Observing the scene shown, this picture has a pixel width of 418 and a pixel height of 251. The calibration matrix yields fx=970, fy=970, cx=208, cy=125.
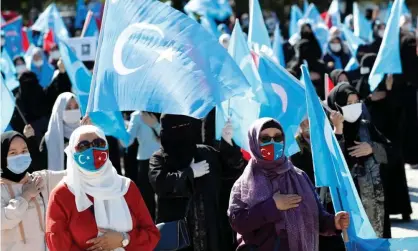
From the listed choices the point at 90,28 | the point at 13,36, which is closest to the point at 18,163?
the point at 90,28

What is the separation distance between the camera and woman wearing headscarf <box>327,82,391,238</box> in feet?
24.2

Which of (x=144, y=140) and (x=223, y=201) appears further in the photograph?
(x=144, y=140)

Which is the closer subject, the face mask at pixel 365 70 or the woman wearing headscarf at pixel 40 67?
the face mask at pixel 365 70

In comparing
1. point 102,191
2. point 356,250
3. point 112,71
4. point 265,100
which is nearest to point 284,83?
point 265,100

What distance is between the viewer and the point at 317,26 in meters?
15.9

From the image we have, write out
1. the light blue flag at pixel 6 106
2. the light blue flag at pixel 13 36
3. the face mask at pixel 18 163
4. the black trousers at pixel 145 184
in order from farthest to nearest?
the light blue flag at pixel 13 36 < the black trousers at pixel 145 184 < the light blue flag at pixel 6 106 < the face mask at pixel 18 163

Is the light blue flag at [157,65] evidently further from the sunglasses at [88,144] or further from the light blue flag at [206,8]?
the light blue flag at [206,8]

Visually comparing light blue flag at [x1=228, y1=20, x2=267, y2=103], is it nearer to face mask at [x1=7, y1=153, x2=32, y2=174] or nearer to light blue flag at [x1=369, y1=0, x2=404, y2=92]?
light blue flag at [x1=369, y1=0, x2=404, y2=92]

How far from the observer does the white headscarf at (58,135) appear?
8.34 meters

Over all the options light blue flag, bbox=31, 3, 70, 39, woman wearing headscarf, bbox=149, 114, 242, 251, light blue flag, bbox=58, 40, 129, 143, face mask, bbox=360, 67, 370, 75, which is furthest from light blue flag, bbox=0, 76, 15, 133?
light blue flag, bbox=31, 3, 70, 39

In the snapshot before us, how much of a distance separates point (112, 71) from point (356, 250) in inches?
78.1

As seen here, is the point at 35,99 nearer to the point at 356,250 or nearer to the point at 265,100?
the point at 265,100

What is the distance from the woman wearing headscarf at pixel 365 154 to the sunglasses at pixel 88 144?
8.81 ft

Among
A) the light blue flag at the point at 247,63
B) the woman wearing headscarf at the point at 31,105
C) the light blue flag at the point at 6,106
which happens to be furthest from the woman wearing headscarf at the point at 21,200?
the woman wearing headscarf at the point at 31,105
